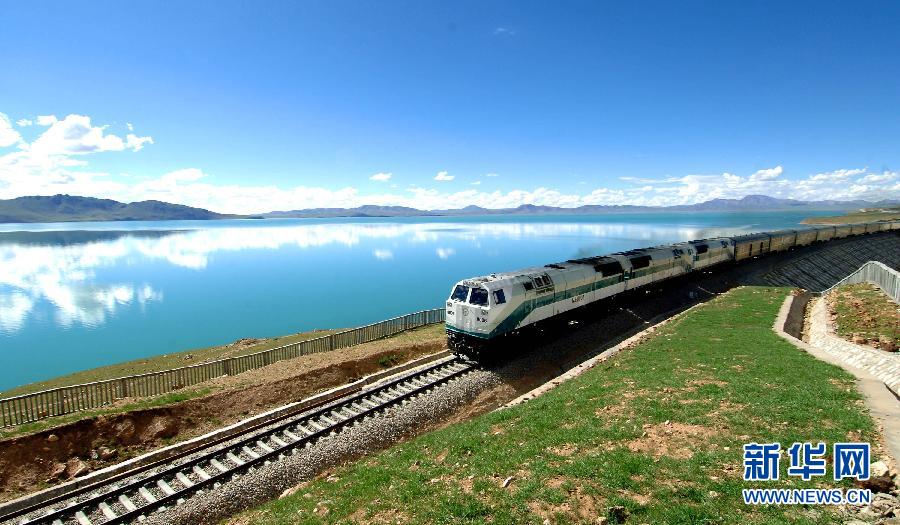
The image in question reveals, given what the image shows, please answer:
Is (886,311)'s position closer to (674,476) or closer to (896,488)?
(896,488)

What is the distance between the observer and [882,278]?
2739 centimetres

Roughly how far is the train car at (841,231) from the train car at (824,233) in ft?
3.19

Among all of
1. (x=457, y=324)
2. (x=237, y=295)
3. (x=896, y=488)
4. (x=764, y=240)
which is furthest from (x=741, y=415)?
(x=237, y=295)

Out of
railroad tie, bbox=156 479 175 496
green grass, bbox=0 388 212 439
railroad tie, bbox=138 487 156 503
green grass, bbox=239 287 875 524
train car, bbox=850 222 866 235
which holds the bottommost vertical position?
railroad tie, bbox=138 487 156 503

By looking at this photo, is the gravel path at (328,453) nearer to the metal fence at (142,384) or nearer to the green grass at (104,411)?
the green grass at (104,411)

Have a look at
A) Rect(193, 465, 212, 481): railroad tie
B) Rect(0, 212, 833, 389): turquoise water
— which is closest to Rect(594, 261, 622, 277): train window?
Rect(193, 465, 212, 481): railroad tie

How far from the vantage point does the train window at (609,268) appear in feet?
101

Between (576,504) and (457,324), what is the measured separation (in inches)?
569

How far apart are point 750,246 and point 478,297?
47.9 metres

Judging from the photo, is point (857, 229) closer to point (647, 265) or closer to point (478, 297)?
point (647, 265)

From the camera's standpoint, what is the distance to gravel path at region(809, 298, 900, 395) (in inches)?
572

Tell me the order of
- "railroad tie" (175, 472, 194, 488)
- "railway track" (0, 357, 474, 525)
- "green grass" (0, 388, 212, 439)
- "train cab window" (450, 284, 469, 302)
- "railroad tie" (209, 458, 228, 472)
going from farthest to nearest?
"train cab window" (450, 284, 469, 302) → "green grass" (0, 388, 212, 439) → "railroad tie" (209, 458, 228, 472) → "railroad tie" (175, 472, 194, 488) → "railway track" (0, 357, 474, 525)

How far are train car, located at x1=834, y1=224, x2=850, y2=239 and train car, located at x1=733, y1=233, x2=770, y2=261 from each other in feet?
103

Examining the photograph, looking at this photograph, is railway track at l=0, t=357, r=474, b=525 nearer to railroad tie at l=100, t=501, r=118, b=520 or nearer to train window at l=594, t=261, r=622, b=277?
railroad tie at l=100, t=501, r=118, b=520
